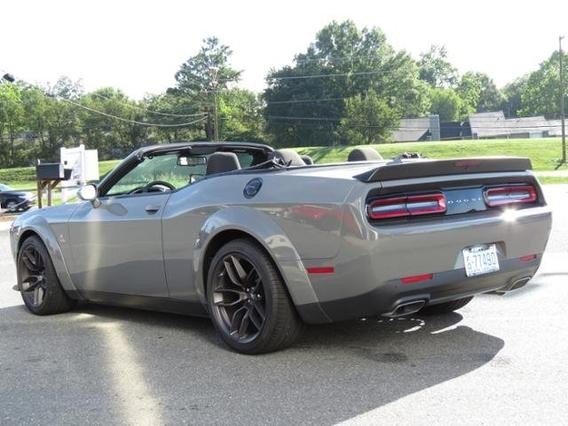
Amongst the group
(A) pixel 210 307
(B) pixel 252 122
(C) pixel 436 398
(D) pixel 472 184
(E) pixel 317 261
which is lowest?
(C) pixel 436 398

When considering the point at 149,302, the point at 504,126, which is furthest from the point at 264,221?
the point at 504,126

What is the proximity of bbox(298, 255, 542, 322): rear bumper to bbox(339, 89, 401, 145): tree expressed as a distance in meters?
77.7

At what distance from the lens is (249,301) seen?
414 centimetres

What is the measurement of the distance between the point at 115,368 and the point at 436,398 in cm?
190

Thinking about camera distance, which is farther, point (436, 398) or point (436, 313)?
point (436, 313)

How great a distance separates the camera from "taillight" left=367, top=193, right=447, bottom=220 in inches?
143

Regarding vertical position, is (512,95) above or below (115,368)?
above

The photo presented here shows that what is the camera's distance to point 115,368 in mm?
4039

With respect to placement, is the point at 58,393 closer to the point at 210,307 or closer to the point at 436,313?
the point at 210,307

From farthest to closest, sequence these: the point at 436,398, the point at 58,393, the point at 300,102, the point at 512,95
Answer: the point at 512,95 → the point at 300,102 → the point at 58,393 → the point at 436,398

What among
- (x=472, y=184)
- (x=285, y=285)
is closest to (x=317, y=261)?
(x=285, y=285)

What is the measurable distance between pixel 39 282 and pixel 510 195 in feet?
12.7

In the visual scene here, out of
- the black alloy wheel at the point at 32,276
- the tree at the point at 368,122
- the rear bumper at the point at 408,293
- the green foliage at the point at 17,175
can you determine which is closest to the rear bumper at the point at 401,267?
the rear bumper at the point at 408,293

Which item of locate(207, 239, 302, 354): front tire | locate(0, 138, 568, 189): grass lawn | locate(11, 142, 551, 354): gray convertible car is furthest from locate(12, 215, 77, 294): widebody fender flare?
locate(0, 138, 568, 189): grass lawn
